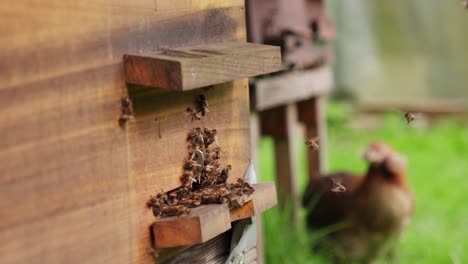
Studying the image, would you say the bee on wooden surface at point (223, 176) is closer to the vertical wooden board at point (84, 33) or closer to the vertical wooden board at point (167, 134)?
the vertical wooden board at point (167, 134)

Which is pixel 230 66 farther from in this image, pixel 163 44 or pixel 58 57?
pixel 58 57

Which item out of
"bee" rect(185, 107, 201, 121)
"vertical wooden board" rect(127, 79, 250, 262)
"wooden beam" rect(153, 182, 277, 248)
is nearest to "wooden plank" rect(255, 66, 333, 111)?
"vertical wooden board" rect(127, 79, 250, 262)

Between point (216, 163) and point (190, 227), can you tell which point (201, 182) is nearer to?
point (216, 163)

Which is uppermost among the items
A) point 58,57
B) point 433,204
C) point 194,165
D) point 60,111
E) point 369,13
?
point 369,13

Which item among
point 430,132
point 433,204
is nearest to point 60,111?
point 433,204

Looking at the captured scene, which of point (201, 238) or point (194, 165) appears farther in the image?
point (194, 165)

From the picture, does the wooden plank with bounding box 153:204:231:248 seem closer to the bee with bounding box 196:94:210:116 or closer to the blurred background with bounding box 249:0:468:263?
the bee with bounding box 196:94:210:116
